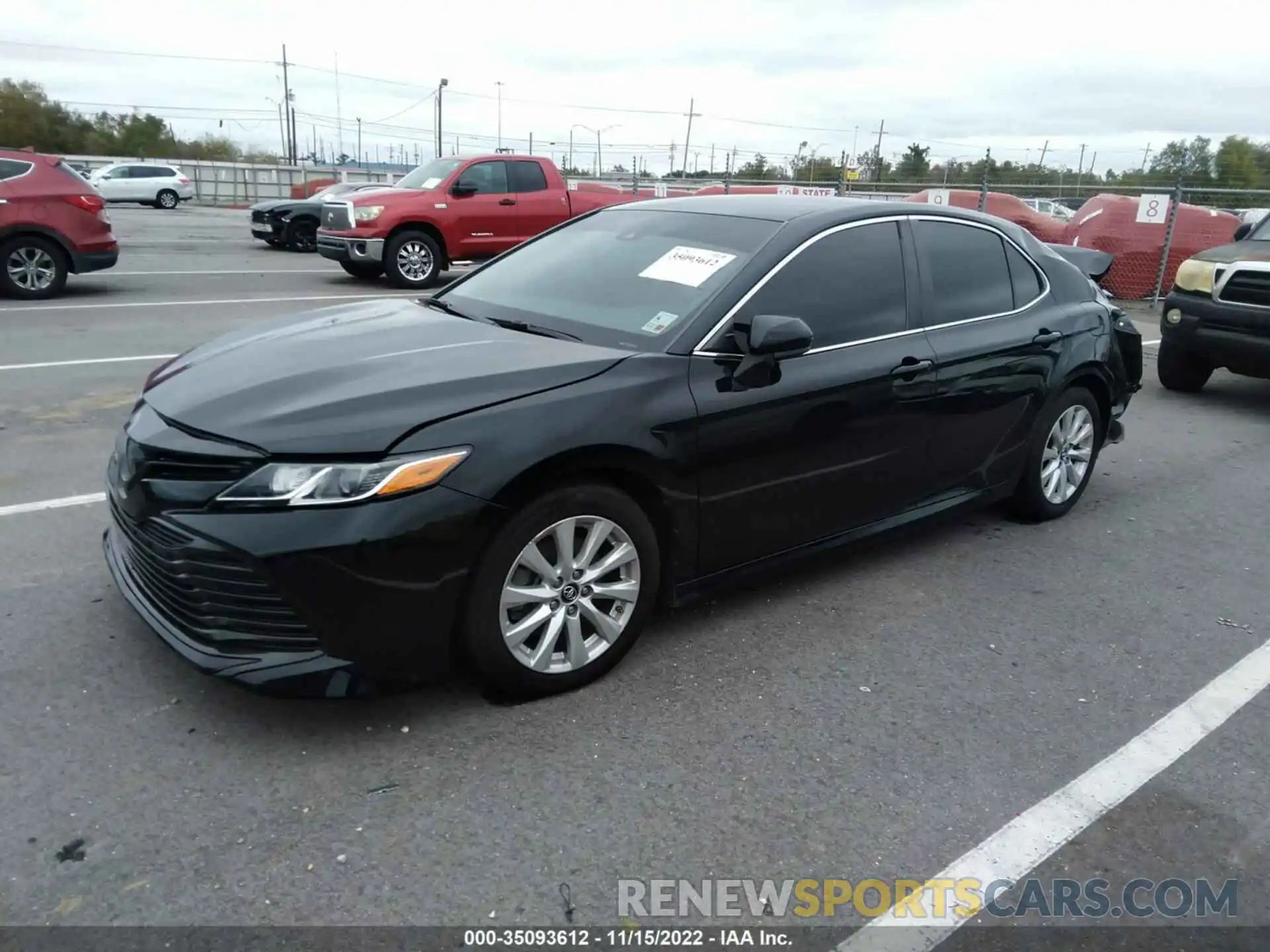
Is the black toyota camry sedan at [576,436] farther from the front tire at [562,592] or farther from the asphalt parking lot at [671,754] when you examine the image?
the asphalt parking lot at [671,754]

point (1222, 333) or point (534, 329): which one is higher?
point (534, 329)

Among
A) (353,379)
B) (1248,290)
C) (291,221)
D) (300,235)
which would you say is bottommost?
(300,235)

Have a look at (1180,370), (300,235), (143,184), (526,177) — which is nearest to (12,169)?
(526,177)

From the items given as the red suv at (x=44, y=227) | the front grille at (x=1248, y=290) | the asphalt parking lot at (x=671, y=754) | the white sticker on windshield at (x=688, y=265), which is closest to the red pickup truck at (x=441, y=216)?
the red suv at (x=44, y=227)

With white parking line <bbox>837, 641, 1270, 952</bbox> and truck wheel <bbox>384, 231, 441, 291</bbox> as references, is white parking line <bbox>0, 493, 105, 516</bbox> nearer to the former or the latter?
white parking line <bbox>837, 641, 1270, 952</bbox>

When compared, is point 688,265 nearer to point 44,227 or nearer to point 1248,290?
point 1248,290

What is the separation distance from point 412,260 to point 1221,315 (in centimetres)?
1013

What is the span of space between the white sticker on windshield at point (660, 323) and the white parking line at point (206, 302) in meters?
7.16

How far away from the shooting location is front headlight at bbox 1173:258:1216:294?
27.6 ft

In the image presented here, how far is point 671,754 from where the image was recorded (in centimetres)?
312

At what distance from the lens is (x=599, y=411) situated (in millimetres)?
3281

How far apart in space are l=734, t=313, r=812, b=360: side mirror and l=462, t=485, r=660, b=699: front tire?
28.8 inches

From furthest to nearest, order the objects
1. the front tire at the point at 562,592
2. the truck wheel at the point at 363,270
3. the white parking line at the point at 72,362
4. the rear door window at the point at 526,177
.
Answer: the rear door window at the point at 526,177
the truck wheel at the point at 363,270
the white parking line at the point at 72,362
the front tire at the point at 562,592

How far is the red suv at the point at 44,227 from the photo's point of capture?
11.3 m
